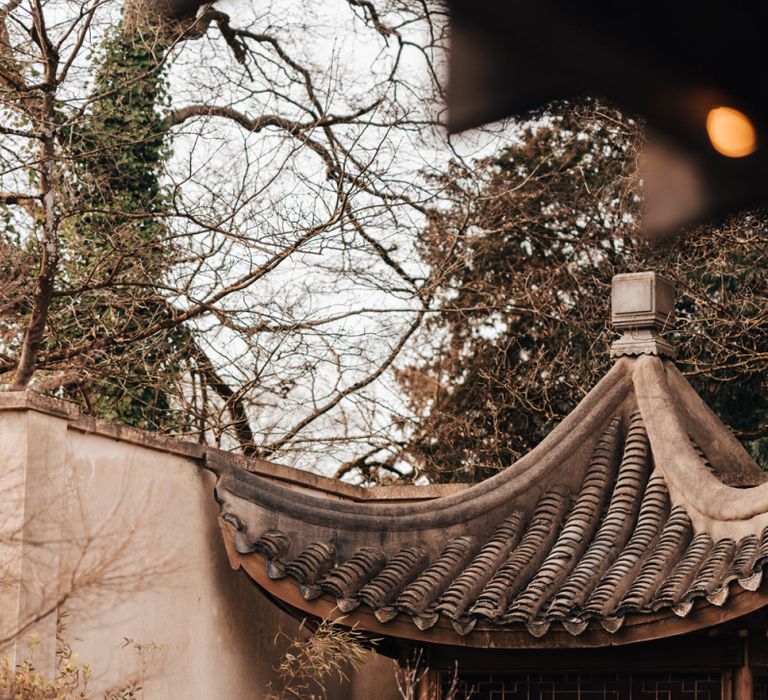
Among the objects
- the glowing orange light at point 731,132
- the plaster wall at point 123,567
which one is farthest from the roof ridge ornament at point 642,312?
the glowing orange light at point 731,132

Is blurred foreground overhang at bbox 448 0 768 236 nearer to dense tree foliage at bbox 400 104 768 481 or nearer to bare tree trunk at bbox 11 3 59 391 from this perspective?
bare tree trunk at bbox 11 3 59 391

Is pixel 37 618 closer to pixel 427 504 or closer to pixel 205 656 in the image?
pixel 205 656

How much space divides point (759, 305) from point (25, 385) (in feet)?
17.1

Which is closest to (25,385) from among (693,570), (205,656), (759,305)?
(205,656)

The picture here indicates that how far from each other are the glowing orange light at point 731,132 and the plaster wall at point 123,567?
13.0 feet

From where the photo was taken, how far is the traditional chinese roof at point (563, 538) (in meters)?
4.99

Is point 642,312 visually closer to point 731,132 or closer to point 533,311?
point 533,311

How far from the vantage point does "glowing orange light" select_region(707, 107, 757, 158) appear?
0.68 metres

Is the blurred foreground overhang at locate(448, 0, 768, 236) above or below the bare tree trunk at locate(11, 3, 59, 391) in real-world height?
below

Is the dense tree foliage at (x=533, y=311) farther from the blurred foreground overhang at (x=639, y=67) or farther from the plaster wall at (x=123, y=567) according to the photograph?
the blurred foreground overhang at (x=639, y=67)

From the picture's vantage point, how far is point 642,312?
6.33 m

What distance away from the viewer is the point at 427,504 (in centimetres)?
597

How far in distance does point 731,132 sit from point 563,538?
5.16 metres

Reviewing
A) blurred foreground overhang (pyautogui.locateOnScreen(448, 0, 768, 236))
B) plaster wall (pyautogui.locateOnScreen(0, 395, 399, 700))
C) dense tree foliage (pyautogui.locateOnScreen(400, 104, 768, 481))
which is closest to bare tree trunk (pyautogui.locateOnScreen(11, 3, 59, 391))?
plaster wall (pyautogui.locateOnScreen(0, 395, 399, 700))
